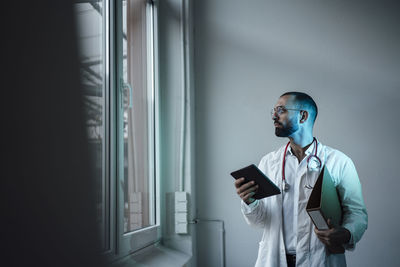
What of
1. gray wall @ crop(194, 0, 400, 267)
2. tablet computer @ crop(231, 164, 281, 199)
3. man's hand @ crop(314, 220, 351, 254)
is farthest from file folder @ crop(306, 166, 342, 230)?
gray wall @ crop(194, 0, 400, 267)

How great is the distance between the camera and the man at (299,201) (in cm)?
202

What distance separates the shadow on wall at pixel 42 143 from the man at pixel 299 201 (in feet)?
3.23

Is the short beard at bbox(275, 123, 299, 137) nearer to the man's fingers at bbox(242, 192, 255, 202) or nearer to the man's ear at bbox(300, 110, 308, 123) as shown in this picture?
the man's ear at bbox(300, 110, 308, 123)

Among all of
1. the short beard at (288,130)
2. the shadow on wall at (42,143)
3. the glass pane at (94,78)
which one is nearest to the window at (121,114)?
the glass pane at (94,78)

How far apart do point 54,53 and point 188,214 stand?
1.83 m

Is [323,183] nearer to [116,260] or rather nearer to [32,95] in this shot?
[116,260]

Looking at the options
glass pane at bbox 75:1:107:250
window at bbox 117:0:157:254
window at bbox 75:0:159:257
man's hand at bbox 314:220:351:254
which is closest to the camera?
glass pane at bbox 75:1:107:250

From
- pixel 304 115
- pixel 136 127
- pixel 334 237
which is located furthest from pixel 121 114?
pixel 334 237

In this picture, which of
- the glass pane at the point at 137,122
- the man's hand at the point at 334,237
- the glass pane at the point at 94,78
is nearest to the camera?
the glass pane at the point at 94,78

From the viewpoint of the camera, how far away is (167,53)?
3047 mm

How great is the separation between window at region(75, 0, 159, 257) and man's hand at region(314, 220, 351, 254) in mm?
1105

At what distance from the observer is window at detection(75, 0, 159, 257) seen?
1.76m

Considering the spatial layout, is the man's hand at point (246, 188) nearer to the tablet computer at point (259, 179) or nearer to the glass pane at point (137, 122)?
the tablet computer at point (259, 179)

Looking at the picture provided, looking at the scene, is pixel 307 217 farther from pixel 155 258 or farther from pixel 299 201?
pixel 155 258
